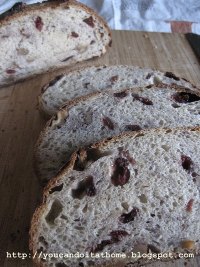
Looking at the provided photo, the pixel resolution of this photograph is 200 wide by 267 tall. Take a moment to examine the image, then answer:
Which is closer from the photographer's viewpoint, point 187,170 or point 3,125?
point 187,170

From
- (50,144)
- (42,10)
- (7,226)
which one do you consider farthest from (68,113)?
(42,10)

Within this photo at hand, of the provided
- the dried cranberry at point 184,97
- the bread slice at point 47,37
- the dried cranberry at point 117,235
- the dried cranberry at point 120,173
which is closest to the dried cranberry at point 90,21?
the bread slice at point 47,37

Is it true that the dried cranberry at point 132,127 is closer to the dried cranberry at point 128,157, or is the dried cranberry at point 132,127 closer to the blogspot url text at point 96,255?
the dried cranberry at point 128,157

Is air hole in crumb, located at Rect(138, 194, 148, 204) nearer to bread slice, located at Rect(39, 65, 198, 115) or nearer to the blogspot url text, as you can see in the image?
the blogspot url text

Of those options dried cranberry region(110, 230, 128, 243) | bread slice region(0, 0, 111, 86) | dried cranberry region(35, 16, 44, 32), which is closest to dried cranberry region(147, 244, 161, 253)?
dried cranberry region(110, 230, 128, 243)

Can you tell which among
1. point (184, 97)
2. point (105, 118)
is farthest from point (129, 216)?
point (184, 97)

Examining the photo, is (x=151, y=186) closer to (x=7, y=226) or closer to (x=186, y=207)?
(x=186, y=207)
